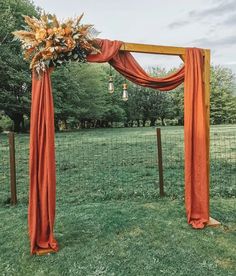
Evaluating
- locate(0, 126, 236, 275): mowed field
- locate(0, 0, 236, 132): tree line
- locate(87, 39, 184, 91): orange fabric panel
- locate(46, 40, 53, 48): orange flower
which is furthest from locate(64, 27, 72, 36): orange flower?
locate(0, 126, 236, 275): mowed field

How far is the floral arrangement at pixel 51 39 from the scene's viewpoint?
4082 millimetres

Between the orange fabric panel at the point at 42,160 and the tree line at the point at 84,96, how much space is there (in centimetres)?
100

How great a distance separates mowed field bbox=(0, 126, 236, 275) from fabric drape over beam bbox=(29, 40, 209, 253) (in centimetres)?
36

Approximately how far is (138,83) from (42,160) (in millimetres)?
1889

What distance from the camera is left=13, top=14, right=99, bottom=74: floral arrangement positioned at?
4082mm

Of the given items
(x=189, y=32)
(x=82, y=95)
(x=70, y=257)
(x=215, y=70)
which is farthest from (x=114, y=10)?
(x=215, y=70)

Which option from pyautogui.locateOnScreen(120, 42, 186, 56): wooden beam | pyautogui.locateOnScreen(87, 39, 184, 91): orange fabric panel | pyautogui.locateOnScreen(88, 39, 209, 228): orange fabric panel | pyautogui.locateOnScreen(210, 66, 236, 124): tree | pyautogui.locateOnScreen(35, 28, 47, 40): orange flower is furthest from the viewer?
pyautogui.locateOnScreen(210, 66, 236, 124): tree

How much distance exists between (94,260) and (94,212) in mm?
1824

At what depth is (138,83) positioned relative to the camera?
199 inches

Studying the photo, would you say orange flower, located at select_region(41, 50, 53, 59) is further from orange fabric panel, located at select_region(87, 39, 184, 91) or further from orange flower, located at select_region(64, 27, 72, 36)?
orange fabric panel, located at select_region(87, 39, 184, 91)

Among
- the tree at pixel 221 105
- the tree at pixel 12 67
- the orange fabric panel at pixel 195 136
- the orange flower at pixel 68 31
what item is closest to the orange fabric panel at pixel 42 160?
the orange flower at pixel 68 31

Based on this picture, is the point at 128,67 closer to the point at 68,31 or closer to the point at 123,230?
the point at 68,31

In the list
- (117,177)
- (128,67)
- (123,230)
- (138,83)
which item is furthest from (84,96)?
(123,230)

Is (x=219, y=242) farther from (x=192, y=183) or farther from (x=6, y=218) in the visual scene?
(x=6, y=218)
